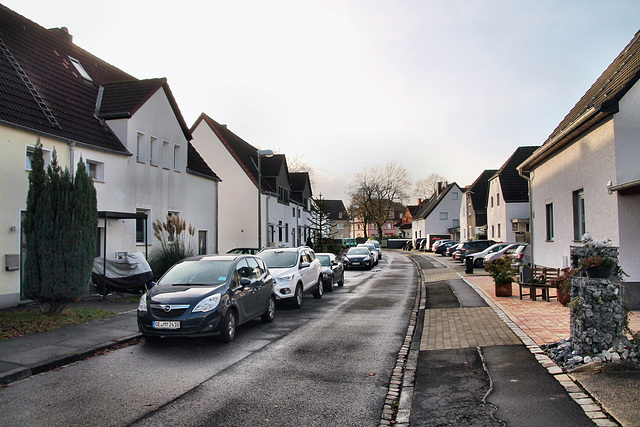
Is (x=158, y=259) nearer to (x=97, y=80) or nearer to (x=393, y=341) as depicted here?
(x=97, y=80)

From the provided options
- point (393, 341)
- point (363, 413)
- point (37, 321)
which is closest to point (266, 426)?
point (363, 413)

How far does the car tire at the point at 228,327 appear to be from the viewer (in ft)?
29.5

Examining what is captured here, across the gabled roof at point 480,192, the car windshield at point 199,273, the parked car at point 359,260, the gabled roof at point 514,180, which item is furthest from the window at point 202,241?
the gabled roof at point 480,192

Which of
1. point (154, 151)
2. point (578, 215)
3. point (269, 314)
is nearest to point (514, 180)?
point (578, 215)

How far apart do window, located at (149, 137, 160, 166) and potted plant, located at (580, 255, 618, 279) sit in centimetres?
1732

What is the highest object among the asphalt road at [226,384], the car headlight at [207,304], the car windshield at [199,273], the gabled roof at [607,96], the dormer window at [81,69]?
the dormer window at [81,69]

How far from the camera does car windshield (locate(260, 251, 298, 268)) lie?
14.9 m

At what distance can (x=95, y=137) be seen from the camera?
55.5 ft

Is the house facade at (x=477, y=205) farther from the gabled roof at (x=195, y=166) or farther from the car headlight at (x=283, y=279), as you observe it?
the car headlight at (x=283, y=279)

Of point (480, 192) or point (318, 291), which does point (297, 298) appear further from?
point (480, 192)

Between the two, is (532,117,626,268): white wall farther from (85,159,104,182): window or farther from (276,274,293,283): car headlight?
(85,159,104,182): window

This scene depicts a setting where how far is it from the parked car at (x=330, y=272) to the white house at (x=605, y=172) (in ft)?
26.2

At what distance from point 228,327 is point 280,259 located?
611cm

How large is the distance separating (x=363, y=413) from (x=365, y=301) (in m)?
10.8
